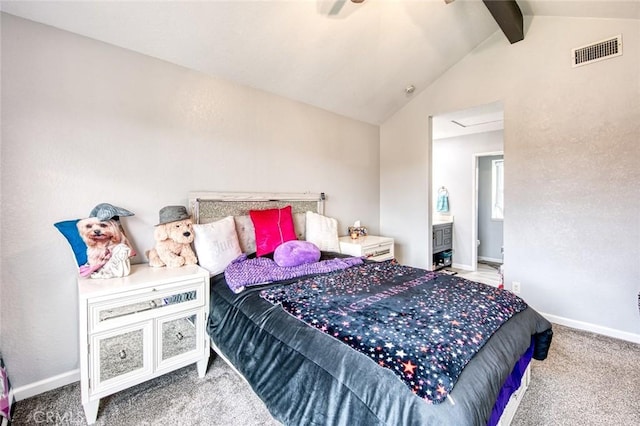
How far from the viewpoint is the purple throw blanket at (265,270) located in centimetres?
190

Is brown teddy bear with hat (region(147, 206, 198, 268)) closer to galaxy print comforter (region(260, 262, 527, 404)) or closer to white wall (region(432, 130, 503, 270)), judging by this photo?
galaxy print comforter (region(260, 262, 527, 404))

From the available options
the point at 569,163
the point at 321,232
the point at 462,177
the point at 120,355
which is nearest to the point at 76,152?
the point at 120,355

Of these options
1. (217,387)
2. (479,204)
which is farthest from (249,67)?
(479,204)

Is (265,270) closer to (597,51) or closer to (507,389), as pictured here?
(507,389)

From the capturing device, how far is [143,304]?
1.71 meters

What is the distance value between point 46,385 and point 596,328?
4.34 m

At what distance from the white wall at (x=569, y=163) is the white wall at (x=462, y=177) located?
1822 millimetres

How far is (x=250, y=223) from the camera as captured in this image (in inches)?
106

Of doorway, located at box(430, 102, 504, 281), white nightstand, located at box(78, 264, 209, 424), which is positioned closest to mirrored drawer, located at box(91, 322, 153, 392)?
white nightstand, located at box(78, 264, 209, 424)

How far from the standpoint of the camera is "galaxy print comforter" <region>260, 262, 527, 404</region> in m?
1.02

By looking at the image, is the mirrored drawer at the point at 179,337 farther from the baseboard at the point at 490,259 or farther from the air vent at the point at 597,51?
the baseboard at the point at 490,259

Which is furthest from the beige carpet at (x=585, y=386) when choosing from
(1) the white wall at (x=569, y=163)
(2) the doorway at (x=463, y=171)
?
(2) the doorway at (x=463, y=171)

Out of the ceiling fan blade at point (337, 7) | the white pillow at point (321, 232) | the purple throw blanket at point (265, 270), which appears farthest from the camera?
the white pillow at point (321, 232)

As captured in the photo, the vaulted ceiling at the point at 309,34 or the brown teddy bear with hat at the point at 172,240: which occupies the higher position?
the vaulted ceiling at the point at 309,34
